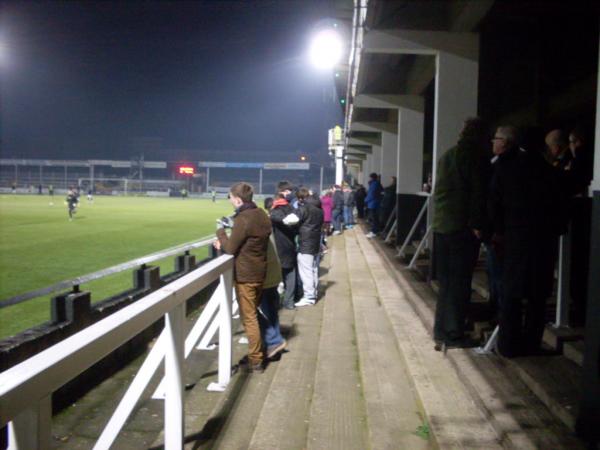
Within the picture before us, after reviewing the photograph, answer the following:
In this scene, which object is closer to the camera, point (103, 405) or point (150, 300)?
point (150, 300)

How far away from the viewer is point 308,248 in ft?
26.0

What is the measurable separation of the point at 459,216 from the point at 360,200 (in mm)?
21064

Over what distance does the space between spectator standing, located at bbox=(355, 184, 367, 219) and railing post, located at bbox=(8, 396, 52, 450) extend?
23.1 meters

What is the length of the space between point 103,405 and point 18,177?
311 feet

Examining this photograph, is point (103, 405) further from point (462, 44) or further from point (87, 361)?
point (462, 44)

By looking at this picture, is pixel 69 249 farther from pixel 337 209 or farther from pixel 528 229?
pixel 528 229

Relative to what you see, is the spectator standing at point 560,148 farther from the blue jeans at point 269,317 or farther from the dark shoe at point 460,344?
the blue jeans at point 269,317

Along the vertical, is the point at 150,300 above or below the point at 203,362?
above

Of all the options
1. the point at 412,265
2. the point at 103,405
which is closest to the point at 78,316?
the point at 103,405

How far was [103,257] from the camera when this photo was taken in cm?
1609

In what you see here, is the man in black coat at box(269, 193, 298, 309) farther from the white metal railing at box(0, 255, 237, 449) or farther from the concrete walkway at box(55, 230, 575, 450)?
the white metal railing at box(0, 255, 237, 449)

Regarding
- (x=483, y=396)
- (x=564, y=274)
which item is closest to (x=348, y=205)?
(x=564, y=274)

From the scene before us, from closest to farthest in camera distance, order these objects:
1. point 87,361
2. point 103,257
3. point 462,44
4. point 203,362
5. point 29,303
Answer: point 87,361
point 203,362
point 462,44
point 29,303
point 103,257

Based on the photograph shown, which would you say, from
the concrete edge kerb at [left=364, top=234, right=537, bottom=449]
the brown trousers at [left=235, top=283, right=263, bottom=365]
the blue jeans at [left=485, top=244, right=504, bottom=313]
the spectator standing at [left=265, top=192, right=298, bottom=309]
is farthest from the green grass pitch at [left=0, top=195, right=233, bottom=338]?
the blue jeans at [left=485, top=244, right=504, bottom=313]
